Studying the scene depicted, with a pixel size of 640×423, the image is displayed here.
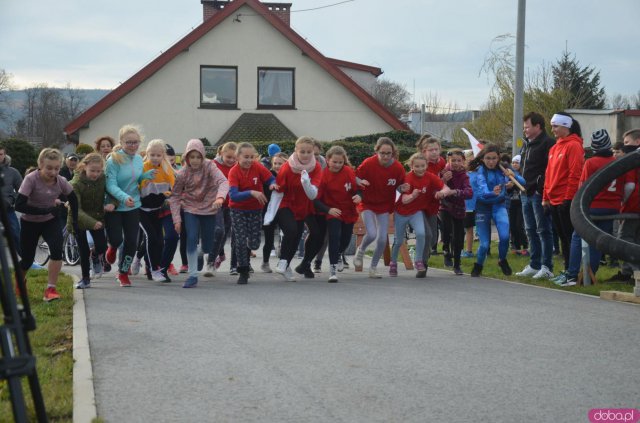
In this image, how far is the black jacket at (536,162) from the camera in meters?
13.0

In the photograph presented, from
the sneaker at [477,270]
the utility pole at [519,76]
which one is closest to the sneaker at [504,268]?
the sneaker at [477,270]

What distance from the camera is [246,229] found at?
13.0 meters

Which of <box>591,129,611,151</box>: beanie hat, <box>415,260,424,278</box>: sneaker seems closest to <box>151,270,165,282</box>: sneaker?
<box>415,260,424,278</box>: sneaker

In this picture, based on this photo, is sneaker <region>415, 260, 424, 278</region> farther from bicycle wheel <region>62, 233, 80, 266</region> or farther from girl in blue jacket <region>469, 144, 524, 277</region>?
bicycle wheel <region>62, 233, 80, 266</region>

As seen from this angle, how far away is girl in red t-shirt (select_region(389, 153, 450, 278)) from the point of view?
13.4 metres

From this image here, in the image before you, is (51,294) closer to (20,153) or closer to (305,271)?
(305,271)

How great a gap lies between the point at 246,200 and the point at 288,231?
69 cm

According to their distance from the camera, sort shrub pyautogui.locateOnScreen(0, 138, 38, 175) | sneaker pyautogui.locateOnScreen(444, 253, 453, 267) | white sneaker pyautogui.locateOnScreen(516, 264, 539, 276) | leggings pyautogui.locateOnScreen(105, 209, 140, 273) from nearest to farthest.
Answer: leggings pyautogui.locateOnScreen(105, 209, 140, 273)
white sneaker pyautogui.locateOnScreen(516, 264, 539, 276)
sneaker pyautogui.locateOnScreen(444, 253, 453, 267)
shrub pyautogui.locateOnScreen(0, 138, 38, 175)

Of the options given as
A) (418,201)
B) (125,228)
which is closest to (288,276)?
(418,201)

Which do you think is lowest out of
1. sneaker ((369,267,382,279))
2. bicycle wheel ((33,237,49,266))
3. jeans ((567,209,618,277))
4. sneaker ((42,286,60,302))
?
bicycle wheel ((33,237,49,266))

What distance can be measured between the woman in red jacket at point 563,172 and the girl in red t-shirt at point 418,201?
1598mm

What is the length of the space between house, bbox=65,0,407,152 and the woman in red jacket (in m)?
25.7

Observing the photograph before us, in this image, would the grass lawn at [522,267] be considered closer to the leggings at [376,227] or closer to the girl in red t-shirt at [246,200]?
the leggings at [376,227]

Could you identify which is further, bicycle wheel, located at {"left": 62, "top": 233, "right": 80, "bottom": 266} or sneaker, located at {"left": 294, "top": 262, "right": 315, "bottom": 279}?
bicycle wheel, located at {"left": 62, "top": 233, "right": 80, "bottom": 266}
